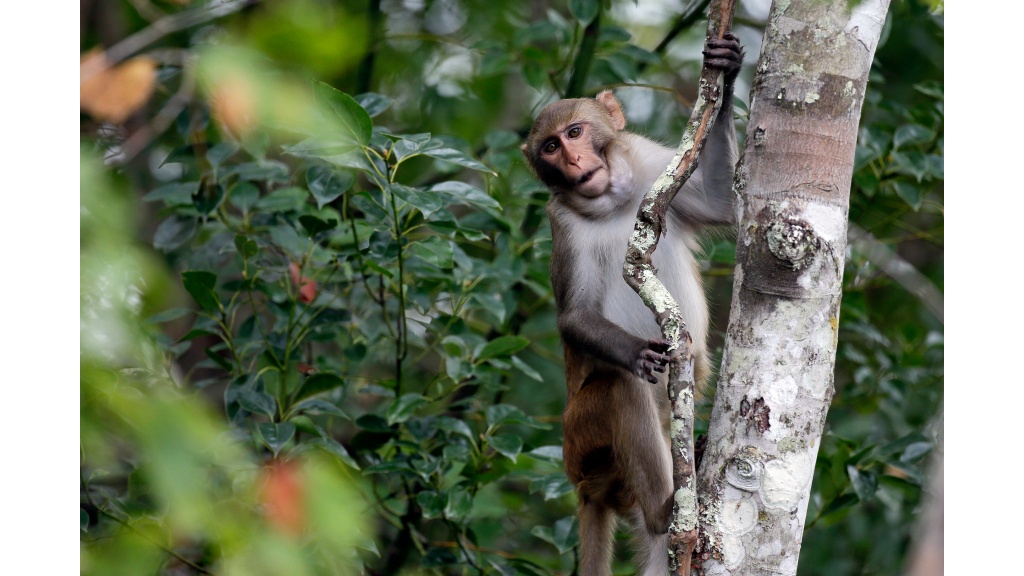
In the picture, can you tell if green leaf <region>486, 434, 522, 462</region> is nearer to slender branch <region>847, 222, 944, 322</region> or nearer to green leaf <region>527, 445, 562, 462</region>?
green leaf <region>527, 445, 562, 462</region>

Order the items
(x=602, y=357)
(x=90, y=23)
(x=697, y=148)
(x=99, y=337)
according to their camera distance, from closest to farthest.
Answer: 1. (x=99, y=337)
2. (x=697, y=148)
3. (x=602, y=357)
4. (x=90, y=23)

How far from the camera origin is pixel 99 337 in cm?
175

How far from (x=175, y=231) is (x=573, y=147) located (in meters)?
2.24

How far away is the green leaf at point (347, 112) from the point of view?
3422mm

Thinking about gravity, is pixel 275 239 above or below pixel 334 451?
above

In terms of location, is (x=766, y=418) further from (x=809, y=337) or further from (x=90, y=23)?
(x=90, y=23)

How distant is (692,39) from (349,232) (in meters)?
5.07

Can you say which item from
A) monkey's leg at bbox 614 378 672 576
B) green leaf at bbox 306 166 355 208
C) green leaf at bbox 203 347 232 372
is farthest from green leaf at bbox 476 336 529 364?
green leaf at bbox 203 347 232 372

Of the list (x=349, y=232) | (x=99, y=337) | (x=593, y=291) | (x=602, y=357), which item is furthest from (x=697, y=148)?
(x=349, y=232)

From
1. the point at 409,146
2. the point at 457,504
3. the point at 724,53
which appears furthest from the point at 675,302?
the point at 457,504

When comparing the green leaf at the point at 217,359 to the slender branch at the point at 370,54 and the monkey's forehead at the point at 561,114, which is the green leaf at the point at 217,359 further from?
the slender branch at the point at 370,54

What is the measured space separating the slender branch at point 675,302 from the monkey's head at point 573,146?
1144 millimetres

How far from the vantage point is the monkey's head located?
4.32m

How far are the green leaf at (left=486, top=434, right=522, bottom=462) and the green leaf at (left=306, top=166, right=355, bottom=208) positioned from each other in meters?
1.32
